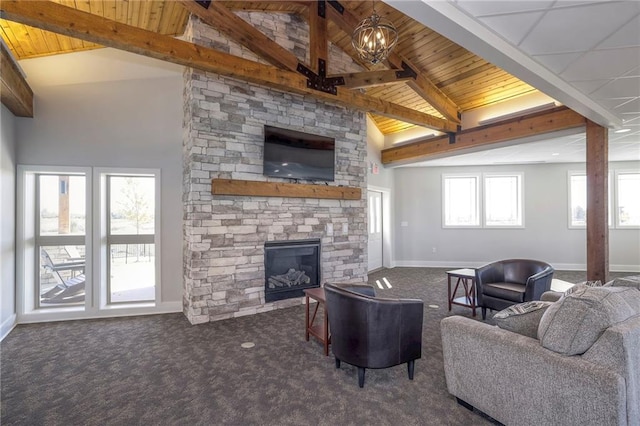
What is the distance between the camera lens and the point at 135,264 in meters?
4.41

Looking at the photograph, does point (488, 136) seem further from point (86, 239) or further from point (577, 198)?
point (86, 239)

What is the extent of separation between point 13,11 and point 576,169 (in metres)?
9.77

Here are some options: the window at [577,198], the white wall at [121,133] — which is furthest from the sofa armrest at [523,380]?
the window at [577,198]

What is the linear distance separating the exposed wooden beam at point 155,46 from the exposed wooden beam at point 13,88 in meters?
0.78

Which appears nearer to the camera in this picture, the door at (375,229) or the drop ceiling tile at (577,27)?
the drop ceiling tile at (577,27)

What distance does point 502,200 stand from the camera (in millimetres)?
7727

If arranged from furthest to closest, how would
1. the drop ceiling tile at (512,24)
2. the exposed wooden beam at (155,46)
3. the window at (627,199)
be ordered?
1. the window at (627,199)
2. the exposed wooden beam at (155,46)
3. the drop ceiling tile at (512,24)

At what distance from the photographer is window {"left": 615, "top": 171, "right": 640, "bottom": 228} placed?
23.5ft

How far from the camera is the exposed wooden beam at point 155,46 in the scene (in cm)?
254

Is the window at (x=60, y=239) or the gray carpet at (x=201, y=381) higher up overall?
the window at (x=60, y=239)

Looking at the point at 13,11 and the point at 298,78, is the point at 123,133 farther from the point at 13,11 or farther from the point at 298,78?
the point at 298,78

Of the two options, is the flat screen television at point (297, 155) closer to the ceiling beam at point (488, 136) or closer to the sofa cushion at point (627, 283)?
the ceiling beam at point (488, 136)

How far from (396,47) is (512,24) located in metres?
2.90

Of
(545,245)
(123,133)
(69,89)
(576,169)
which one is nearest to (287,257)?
(123,133)
